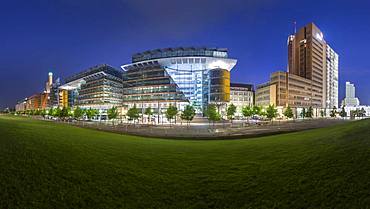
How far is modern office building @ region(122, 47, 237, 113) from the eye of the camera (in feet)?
407

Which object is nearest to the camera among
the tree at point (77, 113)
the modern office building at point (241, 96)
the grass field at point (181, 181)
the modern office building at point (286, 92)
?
the grass field at point (181, 181)

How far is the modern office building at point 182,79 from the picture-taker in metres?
124

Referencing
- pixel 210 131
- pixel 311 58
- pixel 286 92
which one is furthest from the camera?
pixel 311 58

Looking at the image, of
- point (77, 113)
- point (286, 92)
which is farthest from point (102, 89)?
point (286, 92)

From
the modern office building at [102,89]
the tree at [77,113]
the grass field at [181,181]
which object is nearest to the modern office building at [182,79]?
the modern office building at [102,89]

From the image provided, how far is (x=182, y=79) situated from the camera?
13012 cm

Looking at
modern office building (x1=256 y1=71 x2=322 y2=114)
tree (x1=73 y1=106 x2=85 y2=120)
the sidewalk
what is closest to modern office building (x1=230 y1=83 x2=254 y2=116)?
modern office building (x1=256 y1=71 x2=322 y2=114)

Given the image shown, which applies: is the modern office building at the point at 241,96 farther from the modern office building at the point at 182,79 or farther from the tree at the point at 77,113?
the tree at the point at 77,113

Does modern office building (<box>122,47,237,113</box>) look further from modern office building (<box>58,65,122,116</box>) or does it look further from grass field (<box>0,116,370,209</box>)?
grass field (<box>0,116,370,209</box>)

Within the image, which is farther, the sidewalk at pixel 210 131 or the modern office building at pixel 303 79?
the modern office building at pixel 303 79

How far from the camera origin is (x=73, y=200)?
798 centimetres

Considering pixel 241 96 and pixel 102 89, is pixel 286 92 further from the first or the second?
pixel 102 89

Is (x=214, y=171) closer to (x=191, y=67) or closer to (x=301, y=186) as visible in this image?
(x=301, y=186)

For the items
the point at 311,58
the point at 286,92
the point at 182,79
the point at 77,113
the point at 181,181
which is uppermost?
the point at 311,58
